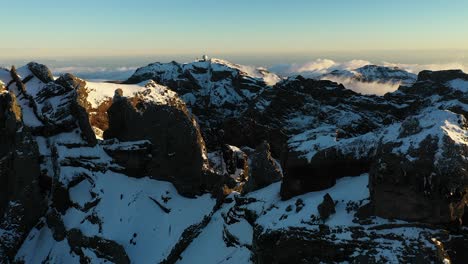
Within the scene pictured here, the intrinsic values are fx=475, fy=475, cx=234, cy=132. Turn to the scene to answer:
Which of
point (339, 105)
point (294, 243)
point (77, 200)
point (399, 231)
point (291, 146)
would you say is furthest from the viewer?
point (339, 105)

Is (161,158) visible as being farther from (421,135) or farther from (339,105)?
(339,105)

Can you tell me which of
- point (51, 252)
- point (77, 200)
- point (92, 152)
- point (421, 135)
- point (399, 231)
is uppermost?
point (421, 135)

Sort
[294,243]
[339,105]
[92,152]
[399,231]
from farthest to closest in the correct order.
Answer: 1. [339,105]
2. [92,152]
3. [294,243]
4. [399,231]

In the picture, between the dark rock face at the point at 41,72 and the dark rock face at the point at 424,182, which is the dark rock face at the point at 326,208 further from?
the dark rock face at the point at 41,72

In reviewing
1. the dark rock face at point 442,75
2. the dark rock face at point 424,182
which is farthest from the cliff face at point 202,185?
the dark rock face at point 442,75

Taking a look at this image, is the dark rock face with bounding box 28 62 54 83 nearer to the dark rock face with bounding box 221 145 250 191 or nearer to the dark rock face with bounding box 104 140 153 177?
the dark rock face with bounding box 104 140 153 177

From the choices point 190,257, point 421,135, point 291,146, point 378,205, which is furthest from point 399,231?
point 190,257
